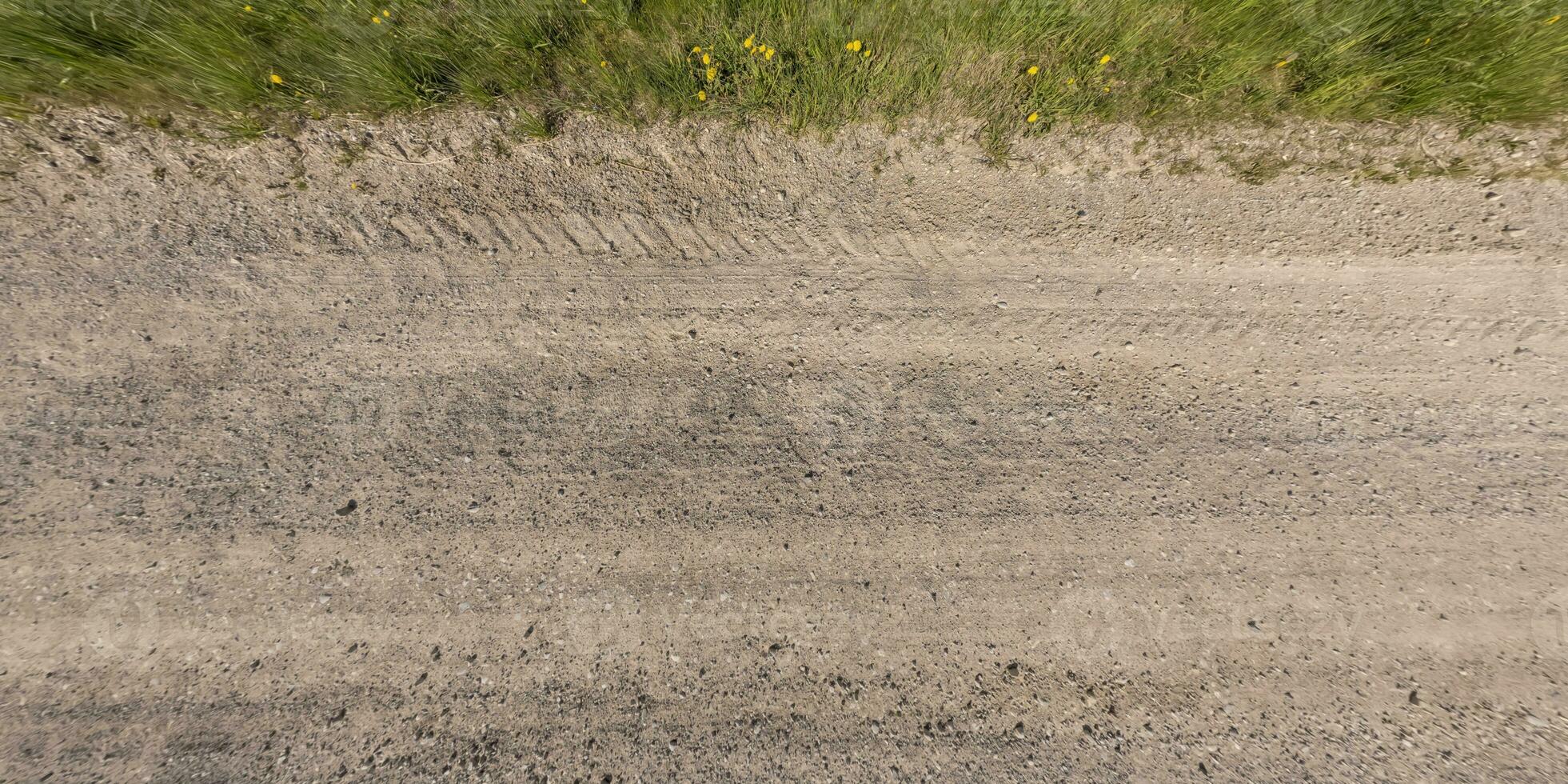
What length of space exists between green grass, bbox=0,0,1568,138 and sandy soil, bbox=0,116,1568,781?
18cm

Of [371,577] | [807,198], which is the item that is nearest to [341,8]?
[807,198]

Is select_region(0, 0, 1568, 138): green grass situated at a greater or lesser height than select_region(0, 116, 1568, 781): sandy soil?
greater

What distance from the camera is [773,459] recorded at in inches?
102

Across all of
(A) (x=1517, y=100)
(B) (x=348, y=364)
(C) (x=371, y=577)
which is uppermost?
(A) (x=1517, y=100)

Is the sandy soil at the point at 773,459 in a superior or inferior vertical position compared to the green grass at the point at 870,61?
inferior

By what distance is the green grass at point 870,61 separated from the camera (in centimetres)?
272

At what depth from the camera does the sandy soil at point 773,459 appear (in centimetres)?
238

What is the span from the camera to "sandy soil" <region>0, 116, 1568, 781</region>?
7.82ft

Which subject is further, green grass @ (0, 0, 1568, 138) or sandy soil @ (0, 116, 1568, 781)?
green grass @ (0, 0, 1568, 138)

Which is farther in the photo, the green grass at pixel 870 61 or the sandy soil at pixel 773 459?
the green grass at pixel 870 61

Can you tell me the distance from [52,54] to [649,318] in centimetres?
282

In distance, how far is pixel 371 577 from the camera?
2459 mm

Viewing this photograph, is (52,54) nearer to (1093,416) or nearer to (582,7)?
(582,7)

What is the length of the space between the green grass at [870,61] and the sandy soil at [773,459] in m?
0.18
